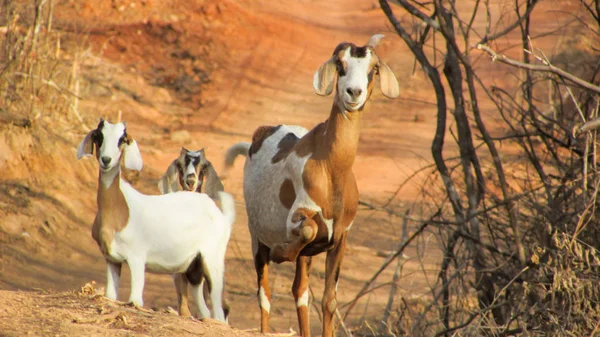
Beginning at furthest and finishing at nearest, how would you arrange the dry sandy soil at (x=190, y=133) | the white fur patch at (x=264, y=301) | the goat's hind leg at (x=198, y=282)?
the dry sandy soil at (x=190, y=133), the goat's hind leg at (x=198, y=282), the white fur patch at (x=264, y=301)

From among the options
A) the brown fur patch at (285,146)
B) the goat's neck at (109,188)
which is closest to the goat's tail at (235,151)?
the brown fur patch at (285,146)

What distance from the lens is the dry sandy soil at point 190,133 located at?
32.7ft

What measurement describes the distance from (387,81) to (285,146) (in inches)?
45.5

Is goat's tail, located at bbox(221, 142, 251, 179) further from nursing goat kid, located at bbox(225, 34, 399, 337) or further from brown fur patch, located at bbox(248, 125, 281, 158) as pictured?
nursing goat kid, located at bbox(225, 34, 399, 337)

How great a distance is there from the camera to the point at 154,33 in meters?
23.7

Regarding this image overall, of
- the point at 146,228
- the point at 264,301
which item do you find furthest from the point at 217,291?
the point at 146,228

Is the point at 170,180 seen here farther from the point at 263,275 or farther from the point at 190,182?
the point at 263,275

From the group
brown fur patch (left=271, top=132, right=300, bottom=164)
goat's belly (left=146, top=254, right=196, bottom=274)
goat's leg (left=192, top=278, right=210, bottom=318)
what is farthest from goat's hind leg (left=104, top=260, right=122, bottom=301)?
brown fur patch (left=271, top=132, right=300, bottom=164)

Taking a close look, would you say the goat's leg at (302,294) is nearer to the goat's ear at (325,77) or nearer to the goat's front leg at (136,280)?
the goat's front leg at (136,280)

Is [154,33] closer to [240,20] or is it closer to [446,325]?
[240,20]

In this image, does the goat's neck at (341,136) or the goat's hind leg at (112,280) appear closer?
the goat's neck at (341,136)

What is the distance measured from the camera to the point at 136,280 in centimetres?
650

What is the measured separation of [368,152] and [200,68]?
6.01m

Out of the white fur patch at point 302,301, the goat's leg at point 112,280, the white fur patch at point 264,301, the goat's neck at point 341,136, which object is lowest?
the white fur patch at point 264,301
